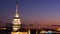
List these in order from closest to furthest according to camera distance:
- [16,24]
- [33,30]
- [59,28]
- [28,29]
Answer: [59,28] < [33,30] < [28,29] < [16,24]

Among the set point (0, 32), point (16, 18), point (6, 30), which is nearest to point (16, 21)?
point (16, 18)

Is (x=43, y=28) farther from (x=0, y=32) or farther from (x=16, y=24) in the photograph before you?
(x=16, y=24)

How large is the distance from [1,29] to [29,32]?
1.32m

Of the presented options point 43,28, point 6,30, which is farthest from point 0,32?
point 43,28

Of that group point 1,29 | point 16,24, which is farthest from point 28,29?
point 16,24

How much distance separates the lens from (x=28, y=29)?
1034cm

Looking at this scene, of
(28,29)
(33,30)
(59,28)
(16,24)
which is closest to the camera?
(59,28)

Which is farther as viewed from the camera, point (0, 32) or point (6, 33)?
point (6, 33)

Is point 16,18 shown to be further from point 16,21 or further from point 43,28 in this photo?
point 43,28

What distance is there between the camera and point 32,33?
960 centimetres

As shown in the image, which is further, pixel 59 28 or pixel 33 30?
pixel 33 30

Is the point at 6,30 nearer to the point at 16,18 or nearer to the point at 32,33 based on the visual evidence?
the point at 32,33

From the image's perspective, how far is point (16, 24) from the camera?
16.5m

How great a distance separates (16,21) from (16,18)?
0.86 ft
